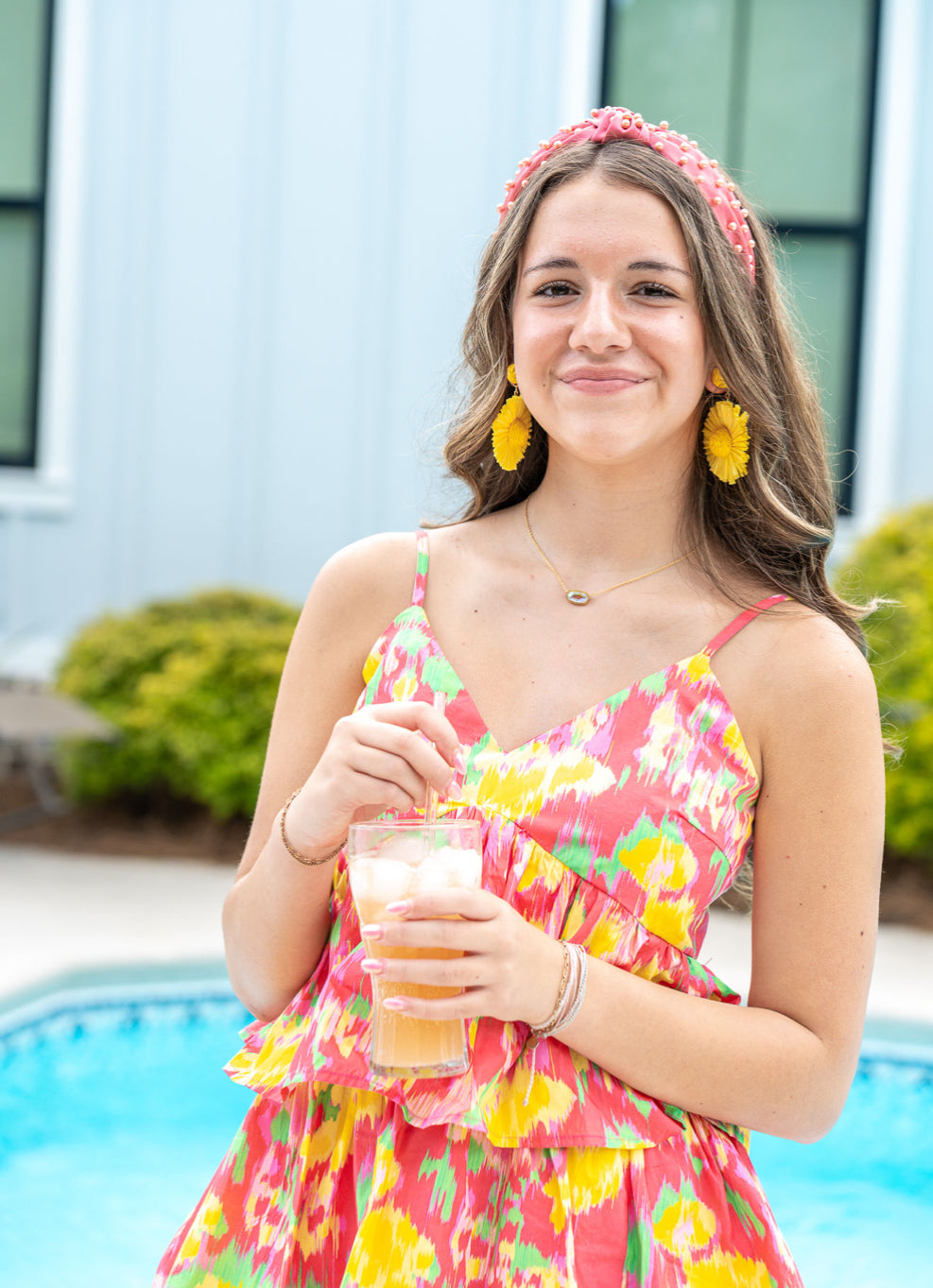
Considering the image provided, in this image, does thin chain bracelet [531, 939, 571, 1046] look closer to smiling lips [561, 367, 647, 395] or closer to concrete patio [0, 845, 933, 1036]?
smiling lips [561, 367, 647, 395]

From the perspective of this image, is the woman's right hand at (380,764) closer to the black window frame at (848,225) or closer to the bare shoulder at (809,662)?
the bare shoulder at (809,662)

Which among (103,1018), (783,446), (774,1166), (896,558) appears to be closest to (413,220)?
(896,558)

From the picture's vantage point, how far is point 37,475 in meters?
7.53

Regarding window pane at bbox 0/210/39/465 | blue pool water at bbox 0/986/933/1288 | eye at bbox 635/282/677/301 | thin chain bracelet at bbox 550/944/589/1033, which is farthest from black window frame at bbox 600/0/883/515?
thin chain bracelet at bbox 550/944/589/1033

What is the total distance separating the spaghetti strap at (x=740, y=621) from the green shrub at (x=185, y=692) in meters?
4.75

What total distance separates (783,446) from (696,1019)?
75cm

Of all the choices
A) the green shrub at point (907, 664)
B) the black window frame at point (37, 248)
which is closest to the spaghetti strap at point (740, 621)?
the green shrub at point (907, 664)

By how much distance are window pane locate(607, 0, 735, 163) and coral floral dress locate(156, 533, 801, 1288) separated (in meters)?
6.09

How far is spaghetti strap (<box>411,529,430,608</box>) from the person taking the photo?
1729 millimetres

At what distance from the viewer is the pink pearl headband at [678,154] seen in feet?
5.53

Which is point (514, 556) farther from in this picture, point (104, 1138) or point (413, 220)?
point (413, 220)

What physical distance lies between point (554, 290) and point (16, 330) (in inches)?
266

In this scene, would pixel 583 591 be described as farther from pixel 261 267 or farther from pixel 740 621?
pixel 261 267

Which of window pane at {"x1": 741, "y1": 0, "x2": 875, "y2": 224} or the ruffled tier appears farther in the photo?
window pane at {"x1": 741, "y1": 0, "x2": 875, "y2": 224}
